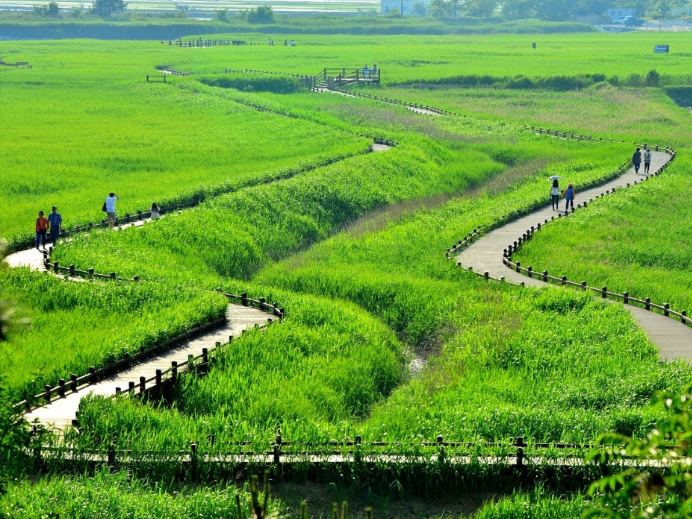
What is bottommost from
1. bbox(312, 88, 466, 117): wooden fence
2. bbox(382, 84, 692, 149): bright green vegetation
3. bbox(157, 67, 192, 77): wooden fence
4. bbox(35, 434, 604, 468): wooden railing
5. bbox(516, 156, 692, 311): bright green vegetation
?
bbox(382, 84, 692, 149): bright green vegetation

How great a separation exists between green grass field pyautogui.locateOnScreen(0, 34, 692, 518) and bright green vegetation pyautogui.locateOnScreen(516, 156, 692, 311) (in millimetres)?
127

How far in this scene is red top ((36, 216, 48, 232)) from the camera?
32.7 m

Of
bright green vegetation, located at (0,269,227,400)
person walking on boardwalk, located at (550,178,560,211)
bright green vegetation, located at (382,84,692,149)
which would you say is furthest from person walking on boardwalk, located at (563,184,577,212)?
bright green vegetation, located at (382,84,692,149)

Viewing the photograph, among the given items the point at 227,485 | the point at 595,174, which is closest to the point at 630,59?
the point at 595,174

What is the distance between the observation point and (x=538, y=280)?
32.0 metres

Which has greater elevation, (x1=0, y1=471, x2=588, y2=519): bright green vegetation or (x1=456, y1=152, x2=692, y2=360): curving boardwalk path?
(x1=0, y1=471, x2=588, y2=519): bright green vegetation

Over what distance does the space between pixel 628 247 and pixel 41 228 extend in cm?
1945

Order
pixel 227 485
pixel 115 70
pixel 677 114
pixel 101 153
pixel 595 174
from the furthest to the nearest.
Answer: pixel 115 70, pixel 677 114, pixel 101 153, pixel 595 174, pixel 227 485

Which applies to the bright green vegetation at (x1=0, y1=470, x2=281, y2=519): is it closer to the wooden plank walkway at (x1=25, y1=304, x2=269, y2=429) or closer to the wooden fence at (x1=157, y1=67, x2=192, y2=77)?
the wooden plank walkway at (x1=25, y1=304, x2=269, y2=429)

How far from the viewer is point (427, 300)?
30672mm

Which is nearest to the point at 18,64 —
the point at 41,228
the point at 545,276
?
the point at 41,228

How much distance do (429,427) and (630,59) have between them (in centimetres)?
10509

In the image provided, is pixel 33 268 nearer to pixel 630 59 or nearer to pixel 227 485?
pixel 227 485

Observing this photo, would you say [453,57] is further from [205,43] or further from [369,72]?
[205,43]
